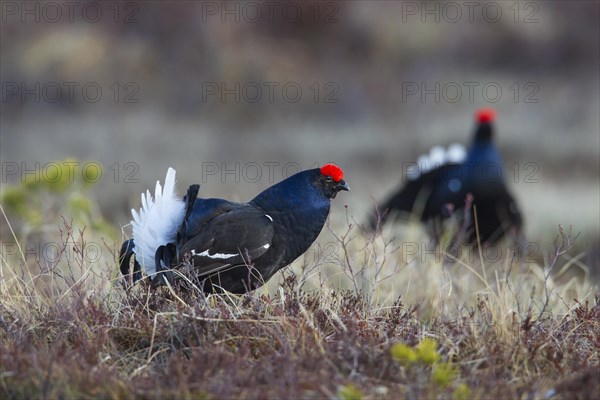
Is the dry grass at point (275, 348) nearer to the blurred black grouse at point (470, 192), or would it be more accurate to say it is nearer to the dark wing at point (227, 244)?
the dark wing at point (227, 244)

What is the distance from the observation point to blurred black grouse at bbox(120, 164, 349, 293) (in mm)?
3424

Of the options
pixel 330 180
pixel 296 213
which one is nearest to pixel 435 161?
pixel 330 180

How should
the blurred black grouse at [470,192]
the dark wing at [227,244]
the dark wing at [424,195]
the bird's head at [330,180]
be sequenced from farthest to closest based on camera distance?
the dark wing at [424,195] < the blurred black grouse at [470,192] < the bird's head at [330,180] < the dark wing at [227,244]

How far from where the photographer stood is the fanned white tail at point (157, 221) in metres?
3.53

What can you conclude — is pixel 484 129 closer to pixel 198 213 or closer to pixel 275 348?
pixel 198 213

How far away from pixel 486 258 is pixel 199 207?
9.43 ft

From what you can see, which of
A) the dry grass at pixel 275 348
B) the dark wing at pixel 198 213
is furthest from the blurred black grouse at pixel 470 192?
the dry grass at pixel 275 348

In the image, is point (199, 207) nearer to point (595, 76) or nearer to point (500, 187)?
point (500, 187)

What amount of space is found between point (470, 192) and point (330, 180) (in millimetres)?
2982

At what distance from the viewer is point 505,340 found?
3006 millimetres

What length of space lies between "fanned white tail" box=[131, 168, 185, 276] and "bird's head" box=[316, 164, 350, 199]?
22.6 inches

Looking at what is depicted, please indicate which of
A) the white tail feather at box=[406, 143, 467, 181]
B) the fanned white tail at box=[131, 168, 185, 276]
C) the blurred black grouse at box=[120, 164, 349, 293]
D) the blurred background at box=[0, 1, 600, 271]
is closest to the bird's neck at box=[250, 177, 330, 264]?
the blurred black grouse at box=[120, 164, 349, 293]

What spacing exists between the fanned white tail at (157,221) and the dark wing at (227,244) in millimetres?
115

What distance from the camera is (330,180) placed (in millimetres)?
3674
